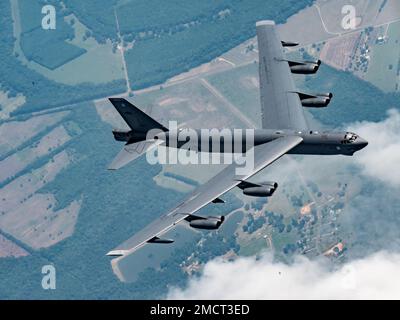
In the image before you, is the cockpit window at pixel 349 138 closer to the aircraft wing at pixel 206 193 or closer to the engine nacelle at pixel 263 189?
the aircraft wing at pixel 206 193

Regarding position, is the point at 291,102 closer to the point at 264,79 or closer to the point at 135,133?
the point at 264,79

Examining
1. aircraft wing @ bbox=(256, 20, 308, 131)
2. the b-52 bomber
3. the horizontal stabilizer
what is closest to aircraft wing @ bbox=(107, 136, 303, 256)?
the b-52 bomber

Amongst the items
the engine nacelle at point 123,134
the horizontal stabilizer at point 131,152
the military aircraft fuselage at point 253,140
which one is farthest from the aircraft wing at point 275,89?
the engine nacelle at point 123,134

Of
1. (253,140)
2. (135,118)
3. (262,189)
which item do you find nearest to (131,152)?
(135,118)

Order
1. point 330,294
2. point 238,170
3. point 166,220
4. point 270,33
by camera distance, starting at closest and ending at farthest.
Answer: point 166,220 → point 238,170 → point 270,33 → point 330,294

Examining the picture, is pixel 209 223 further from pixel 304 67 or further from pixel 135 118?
pixel 304 67

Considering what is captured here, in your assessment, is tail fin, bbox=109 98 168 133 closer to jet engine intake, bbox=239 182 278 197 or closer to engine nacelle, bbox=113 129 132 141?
engine nacelle, bbox=113 129 132 141
